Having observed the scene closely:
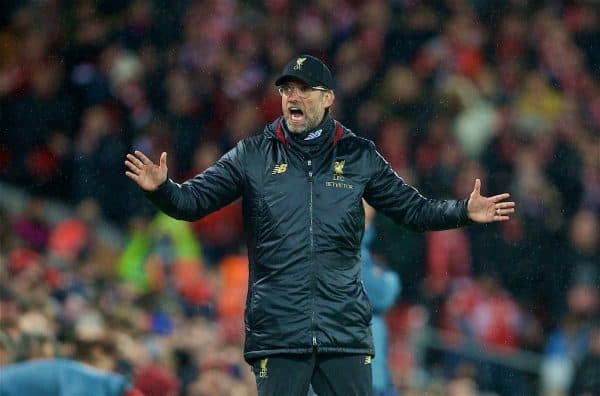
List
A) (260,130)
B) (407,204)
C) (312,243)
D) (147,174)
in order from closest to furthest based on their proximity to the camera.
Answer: (147,174) → (312,243) → (407,204) → (260,130)

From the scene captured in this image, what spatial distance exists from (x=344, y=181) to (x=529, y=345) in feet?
22.0

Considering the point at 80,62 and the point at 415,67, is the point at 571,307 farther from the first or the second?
the point at 80,62

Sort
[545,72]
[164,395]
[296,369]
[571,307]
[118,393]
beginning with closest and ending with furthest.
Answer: [296,369] < [118,393] < [164,395] < [571,307] < [545,72]

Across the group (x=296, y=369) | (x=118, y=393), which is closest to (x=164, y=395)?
(x=118, y=393)

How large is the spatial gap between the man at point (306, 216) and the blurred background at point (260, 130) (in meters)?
3.47

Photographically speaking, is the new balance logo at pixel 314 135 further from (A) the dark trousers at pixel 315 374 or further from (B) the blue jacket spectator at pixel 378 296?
(B) the blue jacket spectator at pixel 378 296

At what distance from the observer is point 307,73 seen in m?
5.99

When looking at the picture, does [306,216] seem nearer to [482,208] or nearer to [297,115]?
[297,115]

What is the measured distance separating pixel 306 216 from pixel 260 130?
7995mm

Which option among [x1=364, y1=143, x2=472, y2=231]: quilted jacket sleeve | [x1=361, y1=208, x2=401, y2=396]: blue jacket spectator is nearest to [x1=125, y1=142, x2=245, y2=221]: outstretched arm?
[x1=364, y1=143, x2=472, y2=231]: quilted jacket sleeve

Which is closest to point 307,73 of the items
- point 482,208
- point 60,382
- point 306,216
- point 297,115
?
point 297,115

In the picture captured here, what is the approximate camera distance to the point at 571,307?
12.3 metres

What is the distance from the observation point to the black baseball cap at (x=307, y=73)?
235 inches

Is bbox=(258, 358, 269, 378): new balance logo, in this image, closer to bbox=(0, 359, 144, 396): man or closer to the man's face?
the man's face
